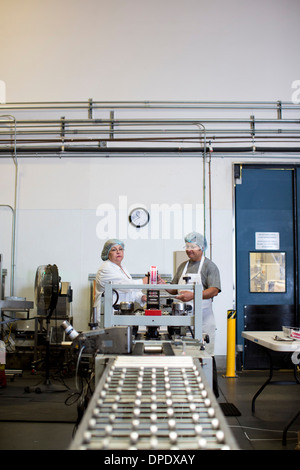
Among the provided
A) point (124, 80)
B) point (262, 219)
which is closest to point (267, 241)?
point (262, 219)

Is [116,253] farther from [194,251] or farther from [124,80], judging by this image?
[124,80]

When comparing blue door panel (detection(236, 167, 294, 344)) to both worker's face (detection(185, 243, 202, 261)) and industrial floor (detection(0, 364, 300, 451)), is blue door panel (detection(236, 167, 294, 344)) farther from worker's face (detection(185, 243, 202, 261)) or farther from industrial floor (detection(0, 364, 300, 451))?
worker's face (detection(185, 243, 202, 261))

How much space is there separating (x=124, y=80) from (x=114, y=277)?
2.95m

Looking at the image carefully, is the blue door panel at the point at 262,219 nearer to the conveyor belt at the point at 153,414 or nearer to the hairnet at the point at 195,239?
the hairnet at the point at 195,239

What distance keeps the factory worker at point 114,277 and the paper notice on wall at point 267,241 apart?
2109 millimetres

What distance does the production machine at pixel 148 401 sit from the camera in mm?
907

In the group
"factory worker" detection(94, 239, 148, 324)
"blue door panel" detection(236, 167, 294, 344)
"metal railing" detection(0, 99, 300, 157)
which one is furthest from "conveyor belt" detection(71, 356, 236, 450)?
"metal railing" detection(0, 99, 300, 157)

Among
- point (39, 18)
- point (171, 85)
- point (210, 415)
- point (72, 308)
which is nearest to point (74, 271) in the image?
point (72, 308)

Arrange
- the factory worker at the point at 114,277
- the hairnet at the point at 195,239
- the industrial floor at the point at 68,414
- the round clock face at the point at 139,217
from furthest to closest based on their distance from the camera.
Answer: the round clock face at the point at 139,217, the hairnet at the point at 195,239, the factory worker at the point at 114,277, the industrial floor at the point at 68,414

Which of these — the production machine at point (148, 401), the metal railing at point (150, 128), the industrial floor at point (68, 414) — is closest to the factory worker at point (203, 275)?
the industrial floor at point (68, 414)

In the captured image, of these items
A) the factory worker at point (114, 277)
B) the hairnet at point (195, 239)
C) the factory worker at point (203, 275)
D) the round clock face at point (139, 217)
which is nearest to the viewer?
the factory worker at point (114, 277)

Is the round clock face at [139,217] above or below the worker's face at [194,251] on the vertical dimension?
above

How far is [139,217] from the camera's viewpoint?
4.83 metres

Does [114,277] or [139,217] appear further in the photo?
[139,217]
